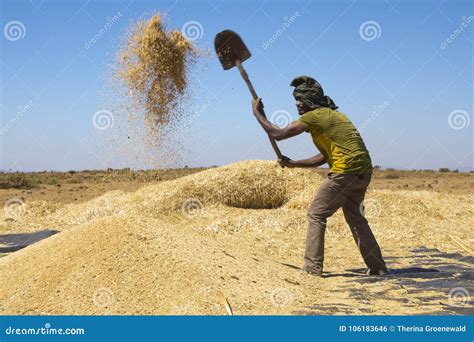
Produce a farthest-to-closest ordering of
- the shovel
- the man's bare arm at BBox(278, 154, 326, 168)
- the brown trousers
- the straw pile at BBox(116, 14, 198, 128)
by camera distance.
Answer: the straw pile at BBox(116, 14, 198, 128), the shovel, the man's bare arm at BBox(278, 154, 326, 168), the brown trousers

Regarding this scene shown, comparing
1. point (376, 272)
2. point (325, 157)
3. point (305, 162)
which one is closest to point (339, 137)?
point (325, 157)

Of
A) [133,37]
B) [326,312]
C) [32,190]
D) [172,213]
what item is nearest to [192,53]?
[133,37]

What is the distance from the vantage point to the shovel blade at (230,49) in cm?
529

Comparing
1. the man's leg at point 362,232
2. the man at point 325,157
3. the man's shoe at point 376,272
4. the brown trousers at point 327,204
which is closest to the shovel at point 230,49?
the man at point 325,157

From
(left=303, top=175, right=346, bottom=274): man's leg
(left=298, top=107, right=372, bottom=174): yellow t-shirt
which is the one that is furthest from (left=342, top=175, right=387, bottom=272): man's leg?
(left=298, top=107, right=372, bottom=174): yellow t-shirt

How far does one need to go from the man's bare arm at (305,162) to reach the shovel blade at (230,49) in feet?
3.31

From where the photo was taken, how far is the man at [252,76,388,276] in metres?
4.75

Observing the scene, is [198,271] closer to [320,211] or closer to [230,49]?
[320,211]

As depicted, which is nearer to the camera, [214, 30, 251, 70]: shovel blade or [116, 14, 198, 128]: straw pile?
[214, 30, 251, 70]: shovel blade

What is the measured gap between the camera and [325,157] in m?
4.96

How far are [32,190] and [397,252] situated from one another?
41.3ft

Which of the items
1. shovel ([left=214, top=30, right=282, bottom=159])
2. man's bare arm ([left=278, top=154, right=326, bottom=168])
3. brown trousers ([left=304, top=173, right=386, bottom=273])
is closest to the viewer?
brown trousers ([left=304, top=173, right=386, bottom=273])

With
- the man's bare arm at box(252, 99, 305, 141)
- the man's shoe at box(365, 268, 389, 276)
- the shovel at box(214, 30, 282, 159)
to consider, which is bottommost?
the man's shoe at box(365, 268, 389, 276)

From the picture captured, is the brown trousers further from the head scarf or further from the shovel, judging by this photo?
the shovel
